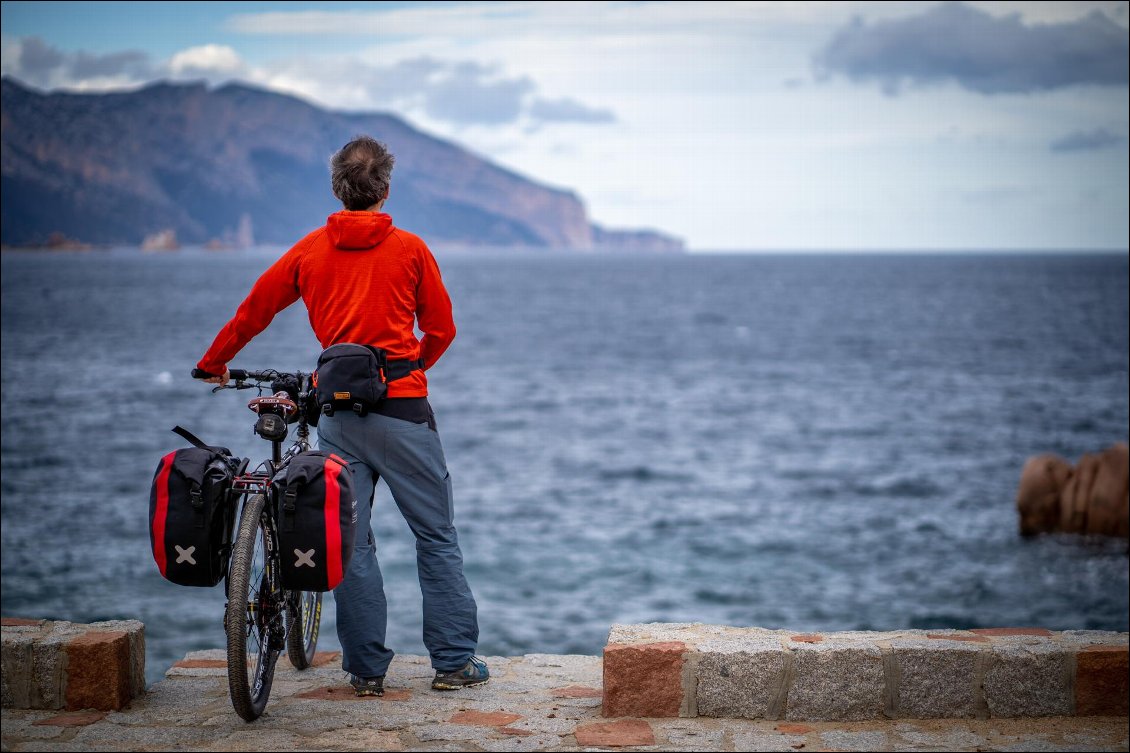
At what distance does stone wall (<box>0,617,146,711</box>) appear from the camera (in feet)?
14.3

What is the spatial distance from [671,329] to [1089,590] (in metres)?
56.8

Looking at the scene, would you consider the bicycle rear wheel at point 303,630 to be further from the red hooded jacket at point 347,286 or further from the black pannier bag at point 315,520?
the red hooded jacket at point 347,286

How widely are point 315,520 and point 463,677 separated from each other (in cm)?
133

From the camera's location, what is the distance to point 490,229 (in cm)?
16888

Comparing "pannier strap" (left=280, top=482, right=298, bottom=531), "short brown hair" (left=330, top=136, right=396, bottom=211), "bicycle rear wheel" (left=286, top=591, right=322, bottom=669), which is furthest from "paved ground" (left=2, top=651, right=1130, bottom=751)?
"short brown hair" (left=330, top=136, right=396, bottom=211)

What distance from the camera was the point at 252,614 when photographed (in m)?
4.25

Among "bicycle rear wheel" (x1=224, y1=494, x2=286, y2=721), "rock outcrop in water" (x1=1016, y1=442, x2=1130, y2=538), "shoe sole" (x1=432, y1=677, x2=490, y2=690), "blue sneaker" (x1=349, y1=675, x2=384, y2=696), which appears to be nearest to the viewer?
"bicycle rear wheel" (x1=224, y1=494, x2=286, y2=721)

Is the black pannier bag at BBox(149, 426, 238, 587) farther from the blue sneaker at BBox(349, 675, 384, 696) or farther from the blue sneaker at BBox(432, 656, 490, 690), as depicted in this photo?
the blue sneaker at BBox(432, 656, 490, 690)

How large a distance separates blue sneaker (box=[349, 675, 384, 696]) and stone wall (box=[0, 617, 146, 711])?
945mm

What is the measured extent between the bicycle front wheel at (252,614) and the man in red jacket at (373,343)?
0.33 m

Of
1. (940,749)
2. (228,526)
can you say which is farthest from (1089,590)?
(228,526)

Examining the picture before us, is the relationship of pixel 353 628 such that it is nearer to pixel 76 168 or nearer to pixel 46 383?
pixel 76 168

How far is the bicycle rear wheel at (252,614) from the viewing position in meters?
3.89

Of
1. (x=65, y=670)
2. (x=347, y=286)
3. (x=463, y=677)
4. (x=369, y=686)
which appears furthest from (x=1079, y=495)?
(x=65, y=670)
